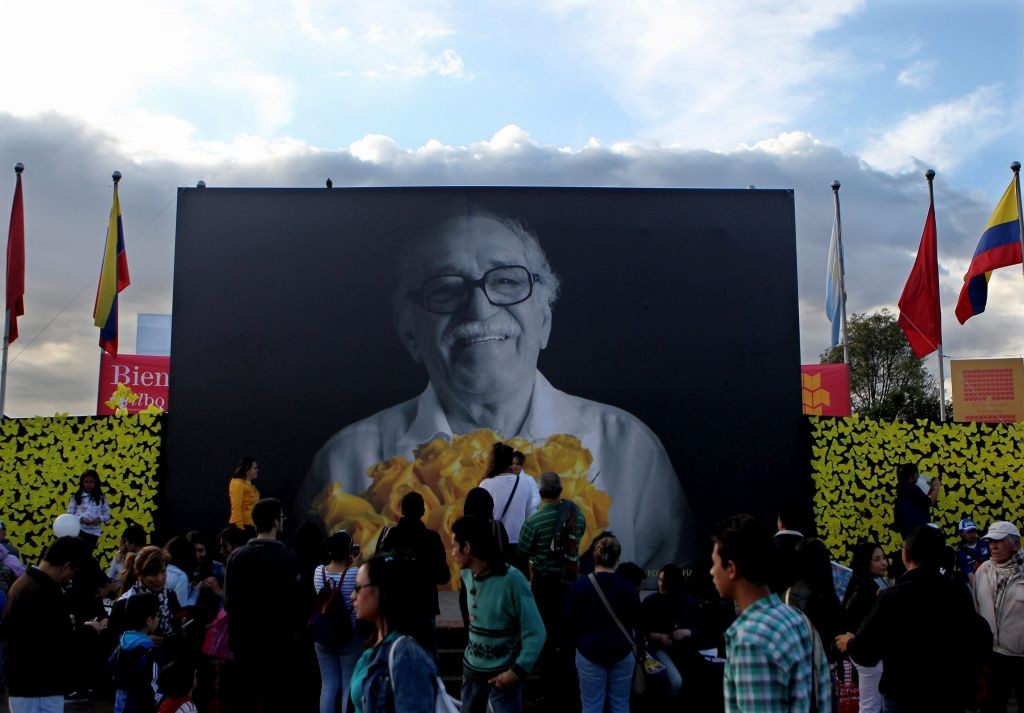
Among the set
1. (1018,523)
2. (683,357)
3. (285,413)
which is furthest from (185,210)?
(1018,523)

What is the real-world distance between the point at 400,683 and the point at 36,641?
2411 mm

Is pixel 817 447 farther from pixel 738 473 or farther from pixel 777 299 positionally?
pixel 777 299

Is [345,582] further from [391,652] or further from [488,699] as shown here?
[391,652]

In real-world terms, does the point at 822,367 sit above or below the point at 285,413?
above

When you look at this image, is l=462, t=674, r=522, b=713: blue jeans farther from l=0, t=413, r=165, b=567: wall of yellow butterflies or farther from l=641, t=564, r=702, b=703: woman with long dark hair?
l=0, t=413, r=165, b=567: wall of yellow butterflies

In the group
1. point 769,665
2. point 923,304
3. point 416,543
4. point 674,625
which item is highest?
point 923,304

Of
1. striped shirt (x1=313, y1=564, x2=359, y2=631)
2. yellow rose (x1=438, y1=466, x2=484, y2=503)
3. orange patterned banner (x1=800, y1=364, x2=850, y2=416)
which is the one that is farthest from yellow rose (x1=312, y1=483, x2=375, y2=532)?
orange patterned banner (x1=800, y1=364, x2=850, y2=416)

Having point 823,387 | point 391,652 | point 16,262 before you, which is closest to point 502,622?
point 391,652

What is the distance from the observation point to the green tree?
34.8m

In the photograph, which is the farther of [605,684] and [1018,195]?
[1018,195]

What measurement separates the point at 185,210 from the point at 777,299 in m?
7.66

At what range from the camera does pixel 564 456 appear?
11.3 m

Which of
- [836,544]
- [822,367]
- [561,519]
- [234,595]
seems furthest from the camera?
[822,367]

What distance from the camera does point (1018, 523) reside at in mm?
11461
